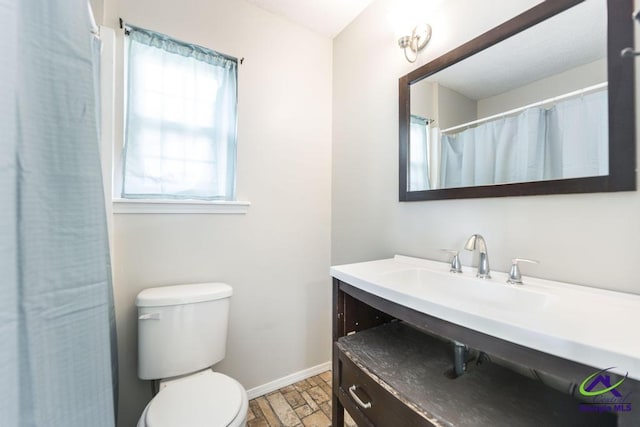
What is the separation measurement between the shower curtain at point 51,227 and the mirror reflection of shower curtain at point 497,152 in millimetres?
1311

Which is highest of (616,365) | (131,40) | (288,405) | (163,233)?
(131,40)

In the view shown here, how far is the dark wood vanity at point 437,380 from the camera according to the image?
0.58 meters

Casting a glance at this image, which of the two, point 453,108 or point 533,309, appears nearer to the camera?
point 533,309

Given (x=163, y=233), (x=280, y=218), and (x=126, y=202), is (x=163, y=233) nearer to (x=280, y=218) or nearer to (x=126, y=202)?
(x=126, y=202)

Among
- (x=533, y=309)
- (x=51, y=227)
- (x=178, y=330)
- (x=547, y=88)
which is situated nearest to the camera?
(x=51, y=227)

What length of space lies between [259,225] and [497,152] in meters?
1.32

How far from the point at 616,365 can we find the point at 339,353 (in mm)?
843

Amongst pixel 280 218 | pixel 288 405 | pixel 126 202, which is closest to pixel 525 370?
pixel 288 405

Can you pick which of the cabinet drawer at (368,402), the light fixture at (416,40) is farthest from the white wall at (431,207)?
the cabinet drawer at (368,402)

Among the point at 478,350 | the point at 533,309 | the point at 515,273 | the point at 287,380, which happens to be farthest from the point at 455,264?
the point at 287,380

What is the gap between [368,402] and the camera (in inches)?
36.0

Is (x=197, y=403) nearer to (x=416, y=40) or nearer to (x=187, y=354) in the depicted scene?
(x=187, y=354)

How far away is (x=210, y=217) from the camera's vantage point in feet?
4.88

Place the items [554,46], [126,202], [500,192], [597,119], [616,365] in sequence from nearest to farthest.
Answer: [616,365], [597,119], [554,46], [500,192], [126,202]
